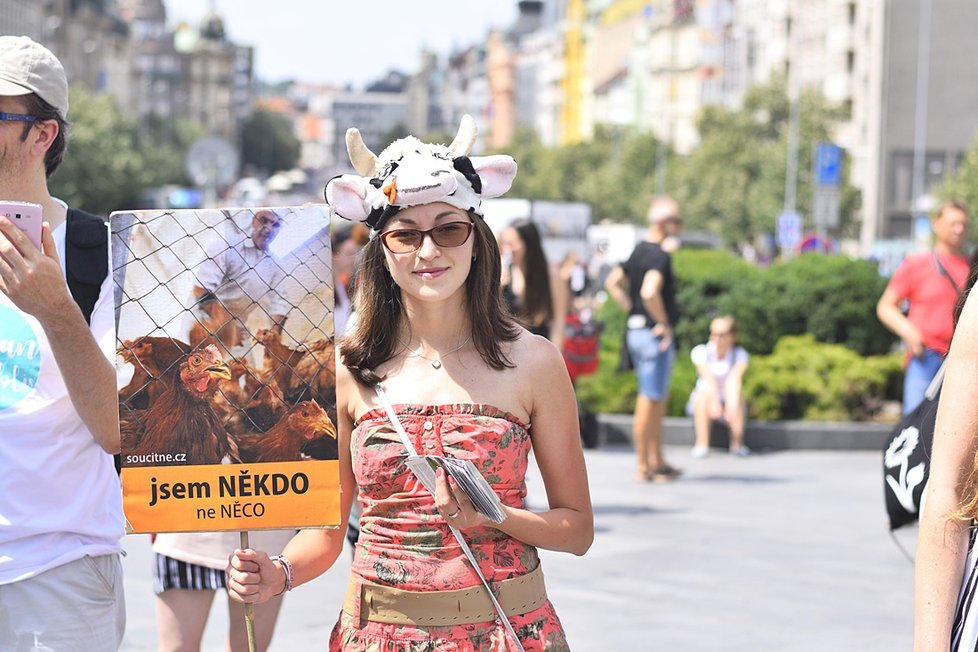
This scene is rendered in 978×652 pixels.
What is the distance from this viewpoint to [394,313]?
3.56m

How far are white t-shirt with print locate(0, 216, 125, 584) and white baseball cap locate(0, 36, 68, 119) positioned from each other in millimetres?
430

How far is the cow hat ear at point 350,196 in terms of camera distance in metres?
3.47

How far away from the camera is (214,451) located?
10.6 feet

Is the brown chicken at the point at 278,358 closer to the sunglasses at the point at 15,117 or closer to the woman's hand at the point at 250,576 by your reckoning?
the woman's hand at the point at 250,576

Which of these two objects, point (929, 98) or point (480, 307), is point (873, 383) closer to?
point (480, 307)

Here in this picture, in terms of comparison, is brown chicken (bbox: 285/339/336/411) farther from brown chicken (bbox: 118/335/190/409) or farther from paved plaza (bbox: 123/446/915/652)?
paved plaza (bbox: 123/446/915/652)

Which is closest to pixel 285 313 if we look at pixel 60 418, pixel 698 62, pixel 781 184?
pixel 60 418

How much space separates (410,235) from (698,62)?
108m

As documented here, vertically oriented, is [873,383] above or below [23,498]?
below

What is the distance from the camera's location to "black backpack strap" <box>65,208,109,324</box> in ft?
11.5

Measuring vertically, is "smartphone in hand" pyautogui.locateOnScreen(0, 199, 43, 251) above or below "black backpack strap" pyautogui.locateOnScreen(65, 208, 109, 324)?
above

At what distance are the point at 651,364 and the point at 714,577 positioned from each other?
322 cm

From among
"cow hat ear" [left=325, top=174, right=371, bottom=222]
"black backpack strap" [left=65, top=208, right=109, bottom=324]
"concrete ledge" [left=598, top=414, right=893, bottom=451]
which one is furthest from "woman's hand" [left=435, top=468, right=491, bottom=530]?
"concrete ledge" [left=598, top=414, right=893, bottom=451]

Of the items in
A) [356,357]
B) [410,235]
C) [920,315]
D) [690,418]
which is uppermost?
[410,235]
